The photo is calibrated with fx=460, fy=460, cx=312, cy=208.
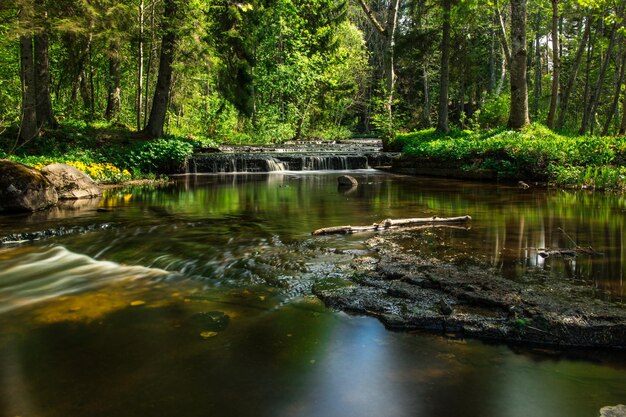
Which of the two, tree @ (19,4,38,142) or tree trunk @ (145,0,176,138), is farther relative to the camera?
tree trunk @ (145,0,176,138)

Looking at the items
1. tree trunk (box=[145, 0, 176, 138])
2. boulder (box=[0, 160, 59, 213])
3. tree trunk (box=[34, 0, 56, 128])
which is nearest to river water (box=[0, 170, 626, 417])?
boulder (box=[0, 160, 59, 213])

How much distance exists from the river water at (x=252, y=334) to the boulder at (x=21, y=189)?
5.61ft

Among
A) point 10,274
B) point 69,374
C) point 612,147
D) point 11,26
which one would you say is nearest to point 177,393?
point 69,374

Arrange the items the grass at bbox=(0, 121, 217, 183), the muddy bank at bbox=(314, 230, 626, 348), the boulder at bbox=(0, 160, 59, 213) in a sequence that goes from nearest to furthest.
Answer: the muddy bank at bbox=(314, 230, 626, 348)
the boulder at bbox=(0, 160, 59, 213)
the grass at bbox=(0, 121, 217, 183)

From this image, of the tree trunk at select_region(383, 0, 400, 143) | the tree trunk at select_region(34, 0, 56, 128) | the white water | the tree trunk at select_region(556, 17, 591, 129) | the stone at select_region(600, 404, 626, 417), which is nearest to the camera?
the stone at select_region(600, 404, 626, 417)

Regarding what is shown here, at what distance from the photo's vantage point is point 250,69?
28.4 m

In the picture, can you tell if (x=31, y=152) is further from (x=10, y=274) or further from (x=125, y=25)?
(x=10, y=274)

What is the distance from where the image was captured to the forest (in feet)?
54.6

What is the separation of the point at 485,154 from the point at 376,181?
4123mm

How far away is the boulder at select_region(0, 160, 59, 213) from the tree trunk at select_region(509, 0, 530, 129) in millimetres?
16793

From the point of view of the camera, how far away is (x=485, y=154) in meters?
17.0

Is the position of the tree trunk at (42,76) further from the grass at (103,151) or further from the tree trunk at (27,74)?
the tree trunk at (27,74)

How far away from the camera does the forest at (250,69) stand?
1664cm

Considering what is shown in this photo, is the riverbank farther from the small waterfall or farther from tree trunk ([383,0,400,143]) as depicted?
tree trunk ([383,0,400,143])
